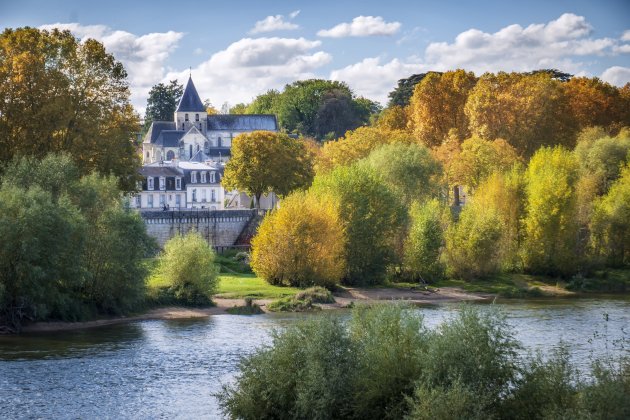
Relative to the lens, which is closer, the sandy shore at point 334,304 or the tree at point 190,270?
the sandy shore at point 334,304

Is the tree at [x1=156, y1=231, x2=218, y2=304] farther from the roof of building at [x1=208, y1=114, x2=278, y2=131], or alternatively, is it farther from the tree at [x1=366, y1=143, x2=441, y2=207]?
the roof of building at [x1=208, y1=114, x2=278, y2=131]

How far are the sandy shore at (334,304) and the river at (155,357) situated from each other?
1.29m

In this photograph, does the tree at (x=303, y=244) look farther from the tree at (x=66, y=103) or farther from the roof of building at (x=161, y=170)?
the roof of building at (x=161, y=170)

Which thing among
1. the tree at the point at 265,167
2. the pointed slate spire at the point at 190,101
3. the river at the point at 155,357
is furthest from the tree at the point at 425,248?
the pointed slate spire at the point at 190,101

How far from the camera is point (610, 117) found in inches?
4776

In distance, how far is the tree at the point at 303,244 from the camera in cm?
7050

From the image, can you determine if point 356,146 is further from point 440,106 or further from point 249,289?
point 249,289

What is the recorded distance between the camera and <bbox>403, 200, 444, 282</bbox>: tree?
247 feet

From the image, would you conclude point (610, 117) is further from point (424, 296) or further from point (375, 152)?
point (424, 296)

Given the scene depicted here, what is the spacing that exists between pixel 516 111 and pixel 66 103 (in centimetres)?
5646

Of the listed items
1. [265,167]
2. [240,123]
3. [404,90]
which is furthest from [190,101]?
[265,167]

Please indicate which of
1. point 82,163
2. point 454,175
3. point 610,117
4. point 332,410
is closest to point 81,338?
point 82,163

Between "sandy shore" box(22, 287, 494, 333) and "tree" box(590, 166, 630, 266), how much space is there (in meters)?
15.8

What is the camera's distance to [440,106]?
Answer: 114 metres
